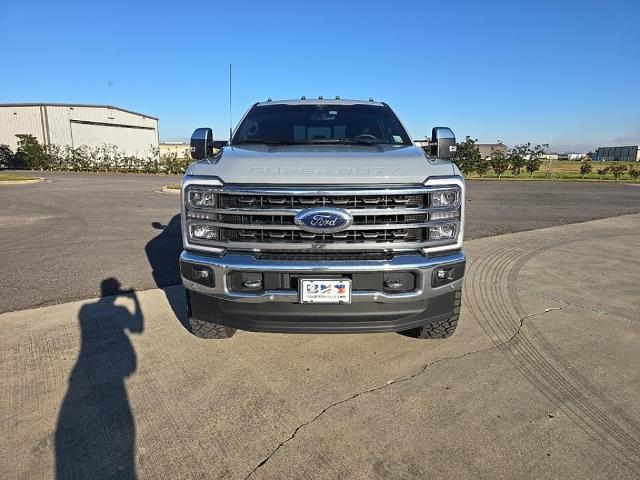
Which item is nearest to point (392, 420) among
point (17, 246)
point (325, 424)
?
point (325, 424)

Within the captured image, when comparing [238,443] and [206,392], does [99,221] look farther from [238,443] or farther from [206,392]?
[238,443]

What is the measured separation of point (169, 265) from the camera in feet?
19.4

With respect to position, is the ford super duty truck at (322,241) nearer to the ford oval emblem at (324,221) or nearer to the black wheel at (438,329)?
the ford oval emblem at (324,221)

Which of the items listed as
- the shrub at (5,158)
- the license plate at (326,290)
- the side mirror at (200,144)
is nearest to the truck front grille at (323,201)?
the license plate at (326,290)

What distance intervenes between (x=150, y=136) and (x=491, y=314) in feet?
210

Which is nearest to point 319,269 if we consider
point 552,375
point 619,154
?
point 552,375

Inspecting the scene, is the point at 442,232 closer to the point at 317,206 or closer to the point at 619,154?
the point at 317,206

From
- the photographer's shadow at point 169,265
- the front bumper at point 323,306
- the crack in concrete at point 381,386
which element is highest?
the front bumper at point 323,306

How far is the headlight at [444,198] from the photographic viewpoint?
2912 mm

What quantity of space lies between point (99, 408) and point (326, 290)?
5.22 feet

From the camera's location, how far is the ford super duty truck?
277cm

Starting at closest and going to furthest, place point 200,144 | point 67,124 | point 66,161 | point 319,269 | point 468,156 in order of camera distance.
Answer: point 319,269
point 200,144
point 468,156
point 66,161
point 67,124

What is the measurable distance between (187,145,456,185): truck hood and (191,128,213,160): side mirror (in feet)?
3.28

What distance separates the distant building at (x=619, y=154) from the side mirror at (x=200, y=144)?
115630 mm
